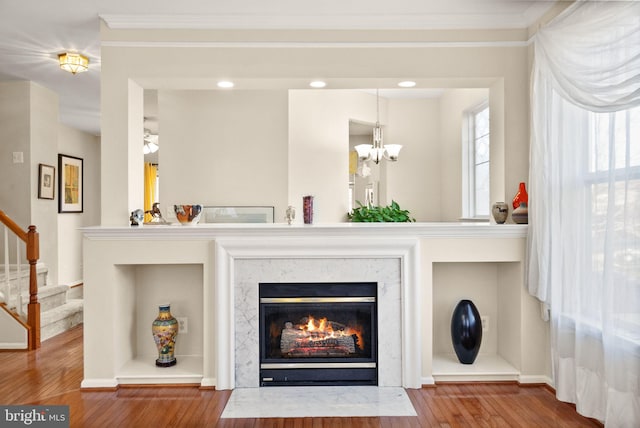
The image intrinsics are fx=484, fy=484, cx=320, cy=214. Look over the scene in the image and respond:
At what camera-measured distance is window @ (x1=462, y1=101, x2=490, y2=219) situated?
496 centimetres

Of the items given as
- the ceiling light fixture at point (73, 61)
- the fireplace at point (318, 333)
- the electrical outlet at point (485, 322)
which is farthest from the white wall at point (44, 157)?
the electrical outlet at point (485, 322)

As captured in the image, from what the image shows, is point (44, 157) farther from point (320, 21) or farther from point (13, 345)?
point (320, 21)

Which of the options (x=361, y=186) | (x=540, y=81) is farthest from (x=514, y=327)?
(x=361, y=186)

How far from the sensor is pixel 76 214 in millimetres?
8109

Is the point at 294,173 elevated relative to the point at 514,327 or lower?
elevated

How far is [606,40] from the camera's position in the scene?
241 centimetres

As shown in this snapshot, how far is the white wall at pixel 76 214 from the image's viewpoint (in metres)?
7.68

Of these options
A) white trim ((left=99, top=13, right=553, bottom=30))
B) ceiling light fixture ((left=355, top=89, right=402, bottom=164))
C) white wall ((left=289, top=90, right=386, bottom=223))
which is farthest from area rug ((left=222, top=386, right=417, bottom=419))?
ceiling light fixture ((left=355, top=89, right=402, bottom=164))

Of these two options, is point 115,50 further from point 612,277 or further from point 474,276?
point 612,277

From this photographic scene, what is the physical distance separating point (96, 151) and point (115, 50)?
19.9ft

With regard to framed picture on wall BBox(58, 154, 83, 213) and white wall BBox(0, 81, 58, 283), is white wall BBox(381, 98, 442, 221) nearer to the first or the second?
white wall BBox(0, 81, 58, 283)

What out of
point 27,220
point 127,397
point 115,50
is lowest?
point 127,397

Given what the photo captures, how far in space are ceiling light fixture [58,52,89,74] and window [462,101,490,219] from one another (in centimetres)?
373

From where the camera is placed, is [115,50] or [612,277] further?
[115,50]
